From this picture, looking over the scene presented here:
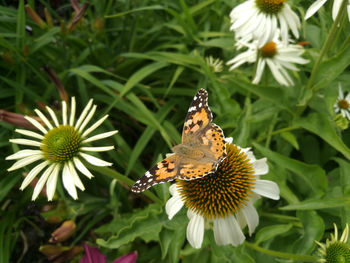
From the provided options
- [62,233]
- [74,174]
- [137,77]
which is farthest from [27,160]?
[137,77]

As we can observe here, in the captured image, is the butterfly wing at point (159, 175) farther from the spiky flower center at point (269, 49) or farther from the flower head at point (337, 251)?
the spiky flower center at point (269, 49)

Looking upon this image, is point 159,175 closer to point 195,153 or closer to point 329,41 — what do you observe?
point 195,153

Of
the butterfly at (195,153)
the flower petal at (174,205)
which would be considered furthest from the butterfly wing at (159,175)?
the flower petal at (174,205)

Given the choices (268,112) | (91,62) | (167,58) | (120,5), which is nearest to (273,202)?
(268,112)

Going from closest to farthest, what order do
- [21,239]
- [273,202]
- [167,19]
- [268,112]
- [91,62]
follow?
1. [268,112]
2. [273,202]
3. [21,239]
4. [91,62]
5. [167,19]

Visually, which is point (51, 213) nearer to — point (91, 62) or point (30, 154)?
point (30, 154)

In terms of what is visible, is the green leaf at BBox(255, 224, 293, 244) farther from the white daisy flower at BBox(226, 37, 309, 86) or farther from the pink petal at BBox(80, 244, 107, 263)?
the white daisy flower at BBox(226, 37, 309, 86)
